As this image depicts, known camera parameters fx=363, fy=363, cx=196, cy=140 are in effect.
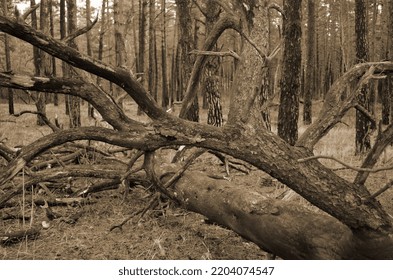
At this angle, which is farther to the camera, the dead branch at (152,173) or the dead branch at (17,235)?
the dead branch at (17,235)

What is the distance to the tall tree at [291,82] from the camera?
7.46 m

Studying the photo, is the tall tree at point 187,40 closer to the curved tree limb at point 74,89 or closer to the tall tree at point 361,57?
the tall tree at point 361,57

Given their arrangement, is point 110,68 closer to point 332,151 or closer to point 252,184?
point 252,184

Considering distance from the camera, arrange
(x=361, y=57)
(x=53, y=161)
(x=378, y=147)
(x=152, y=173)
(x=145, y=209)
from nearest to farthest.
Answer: (x=378, y=147), (x=152, y=173), (x=145, y=209), (x=53, y=161), (x=361, y=57)

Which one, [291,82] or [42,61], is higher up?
[42,61]

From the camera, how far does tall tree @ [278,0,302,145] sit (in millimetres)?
7457

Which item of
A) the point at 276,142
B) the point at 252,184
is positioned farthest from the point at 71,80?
the point at 252,184

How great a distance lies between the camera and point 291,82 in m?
7.46

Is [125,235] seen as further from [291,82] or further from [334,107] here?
[291,82]

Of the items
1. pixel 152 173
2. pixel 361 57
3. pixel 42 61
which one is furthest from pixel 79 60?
pixel 42 61

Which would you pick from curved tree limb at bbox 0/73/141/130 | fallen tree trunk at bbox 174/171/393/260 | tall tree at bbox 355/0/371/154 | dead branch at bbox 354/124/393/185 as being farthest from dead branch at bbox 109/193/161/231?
tall tree at bbox 355/0/371/154

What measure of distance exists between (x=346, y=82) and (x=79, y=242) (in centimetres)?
278

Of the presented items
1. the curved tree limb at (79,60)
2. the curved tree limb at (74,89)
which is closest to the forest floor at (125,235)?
the curved tree limb at (74,89)

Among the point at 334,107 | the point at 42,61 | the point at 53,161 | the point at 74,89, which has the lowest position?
the point at 53,161
